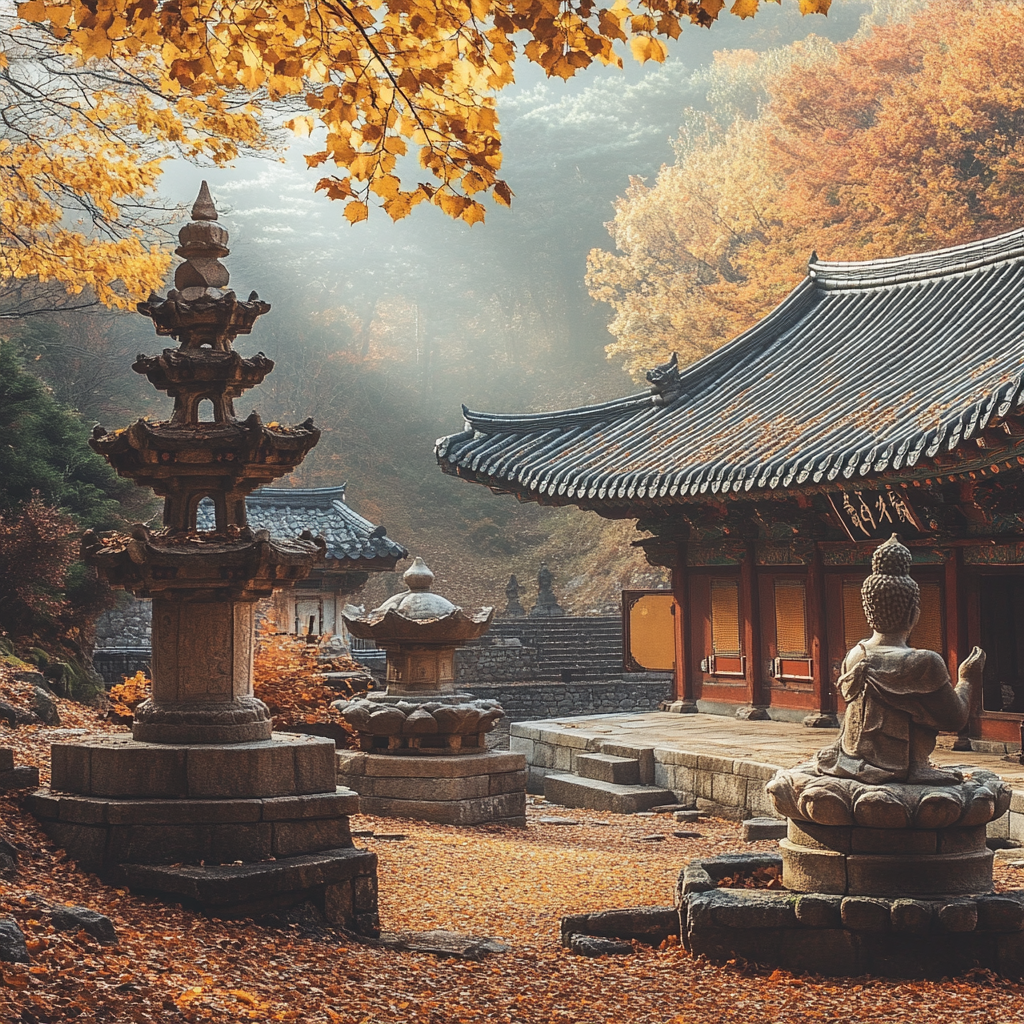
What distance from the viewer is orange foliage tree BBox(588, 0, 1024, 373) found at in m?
29.7

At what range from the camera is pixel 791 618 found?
1543 centimetres

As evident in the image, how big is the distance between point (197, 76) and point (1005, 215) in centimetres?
2816

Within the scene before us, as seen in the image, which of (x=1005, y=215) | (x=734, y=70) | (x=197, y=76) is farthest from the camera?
(x=734, y=70)

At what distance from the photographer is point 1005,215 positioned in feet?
96.4

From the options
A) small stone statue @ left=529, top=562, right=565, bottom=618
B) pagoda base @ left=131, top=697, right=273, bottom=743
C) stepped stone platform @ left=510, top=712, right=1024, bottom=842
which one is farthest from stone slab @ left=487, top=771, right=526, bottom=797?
small stone statue @ left=529, top=562, right=565, bottom=618

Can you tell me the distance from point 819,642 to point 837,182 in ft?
69.1

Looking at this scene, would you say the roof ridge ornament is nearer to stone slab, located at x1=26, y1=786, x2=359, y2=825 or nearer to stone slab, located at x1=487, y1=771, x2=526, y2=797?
stone slab, located at x1=487, y1=771, x2=526, y2=797

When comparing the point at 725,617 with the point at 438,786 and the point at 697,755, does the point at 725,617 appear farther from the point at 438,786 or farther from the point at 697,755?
the point at 438,786

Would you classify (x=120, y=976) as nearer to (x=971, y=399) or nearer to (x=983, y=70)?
(x=971, y=399)

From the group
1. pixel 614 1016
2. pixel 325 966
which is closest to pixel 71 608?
pixel 325 966

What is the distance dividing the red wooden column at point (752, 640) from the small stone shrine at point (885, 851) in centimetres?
954

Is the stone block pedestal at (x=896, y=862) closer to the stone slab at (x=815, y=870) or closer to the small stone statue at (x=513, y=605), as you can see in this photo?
the stone slab at (x=815, y=870)

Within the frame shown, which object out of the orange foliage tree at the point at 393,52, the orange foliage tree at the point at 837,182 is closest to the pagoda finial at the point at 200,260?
the orange foliage tree at the point at 393,52

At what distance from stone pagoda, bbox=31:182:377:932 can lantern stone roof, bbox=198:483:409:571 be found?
17260 mm
